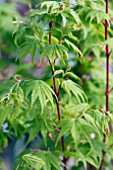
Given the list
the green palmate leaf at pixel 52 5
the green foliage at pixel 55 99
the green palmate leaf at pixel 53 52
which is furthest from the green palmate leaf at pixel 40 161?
the green palmate leaf at pixel 52 5

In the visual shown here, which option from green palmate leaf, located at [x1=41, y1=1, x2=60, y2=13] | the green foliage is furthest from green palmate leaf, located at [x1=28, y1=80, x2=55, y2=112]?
green palmate leaf, located at [x1=41, y1=1, x2=60, y2=13]

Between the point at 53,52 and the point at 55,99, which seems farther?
the point at 55,99

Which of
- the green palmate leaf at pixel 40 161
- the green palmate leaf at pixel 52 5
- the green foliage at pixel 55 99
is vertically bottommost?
the green palmate leaf at pixel 40 161

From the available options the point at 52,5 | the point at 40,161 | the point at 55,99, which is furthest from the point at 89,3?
the point at 40,161

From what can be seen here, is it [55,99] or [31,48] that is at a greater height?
[31,48]

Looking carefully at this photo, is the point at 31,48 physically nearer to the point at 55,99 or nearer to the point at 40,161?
the point at 55,99

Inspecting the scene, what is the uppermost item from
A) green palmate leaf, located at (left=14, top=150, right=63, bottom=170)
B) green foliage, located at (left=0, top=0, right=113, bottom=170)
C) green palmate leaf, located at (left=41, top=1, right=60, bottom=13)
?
green palmate leaf, located at (left=41, top=1, right=60, bottom=13)

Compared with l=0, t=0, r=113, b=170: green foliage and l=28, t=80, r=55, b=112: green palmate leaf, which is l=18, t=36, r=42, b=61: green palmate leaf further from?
l=28, t=80, r=55, b=112: green palmate leaf

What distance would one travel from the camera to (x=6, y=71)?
7.95 ft

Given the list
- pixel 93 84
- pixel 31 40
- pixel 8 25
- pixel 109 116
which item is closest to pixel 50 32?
pixel 31 40

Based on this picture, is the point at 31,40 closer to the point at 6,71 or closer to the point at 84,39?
the point at 84,39

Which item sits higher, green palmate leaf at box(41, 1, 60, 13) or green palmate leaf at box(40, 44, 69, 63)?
green palmate leaf at box(41, 1, 60, 13)

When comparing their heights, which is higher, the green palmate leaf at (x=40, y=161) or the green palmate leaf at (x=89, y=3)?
the green palmate leaf at (x=89, y=3)

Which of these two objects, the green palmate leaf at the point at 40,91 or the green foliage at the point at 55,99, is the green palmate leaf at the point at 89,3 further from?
the green palmate leaf at the point at 40,91
